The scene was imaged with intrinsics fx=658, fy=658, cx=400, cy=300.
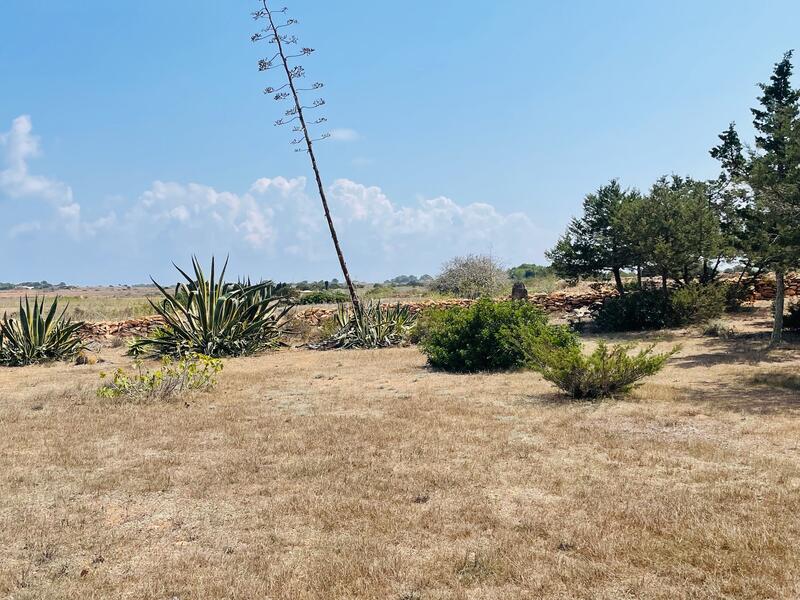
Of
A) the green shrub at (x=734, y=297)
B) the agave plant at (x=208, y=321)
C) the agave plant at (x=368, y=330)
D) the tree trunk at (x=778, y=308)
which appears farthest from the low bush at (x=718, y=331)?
the agave plant at (x=208, y=321)

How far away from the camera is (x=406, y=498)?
15.8 ft

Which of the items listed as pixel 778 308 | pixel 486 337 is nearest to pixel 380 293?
pixel 778 308

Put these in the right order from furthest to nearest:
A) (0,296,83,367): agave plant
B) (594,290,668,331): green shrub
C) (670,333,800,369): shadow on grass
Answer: (594,290,668,331): green shrub
(0,296,83,367): agave plant
(670,333,800,369): shadow on grass

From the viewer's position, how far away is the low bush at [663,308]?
18562 mm

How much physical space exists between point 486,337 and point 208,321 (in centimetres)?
684

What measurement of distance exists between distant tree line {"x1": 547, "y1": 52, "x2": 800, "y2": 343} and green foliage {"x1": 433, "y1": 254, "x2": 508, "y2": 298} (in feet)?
41.8

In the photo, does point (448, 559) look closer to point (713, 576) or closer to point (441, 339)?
point (713, 576)

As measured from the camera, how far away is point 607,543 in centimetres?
388

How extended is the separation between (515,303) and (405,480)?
8.27 m

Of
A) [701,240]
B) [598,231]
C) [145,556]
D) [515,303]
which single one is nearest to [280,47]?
[515,303]

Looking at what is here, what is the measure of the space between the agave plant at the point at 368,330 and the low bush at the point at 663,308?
6.26m

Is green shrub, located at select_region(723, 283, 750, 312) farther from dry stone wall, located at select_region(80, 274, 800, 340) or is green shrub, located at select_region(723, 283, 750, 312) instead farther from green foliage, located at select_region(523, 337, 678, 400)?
green foliage, located at select_region(523, 337, 678, 400)

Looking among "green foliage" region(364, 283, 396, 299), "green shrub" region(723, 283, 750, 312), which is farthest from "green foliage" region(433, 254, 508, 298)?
"green shrub" region(723, 283, 750, 312)

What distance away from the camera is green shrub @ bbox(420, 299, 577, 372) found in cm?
1170
